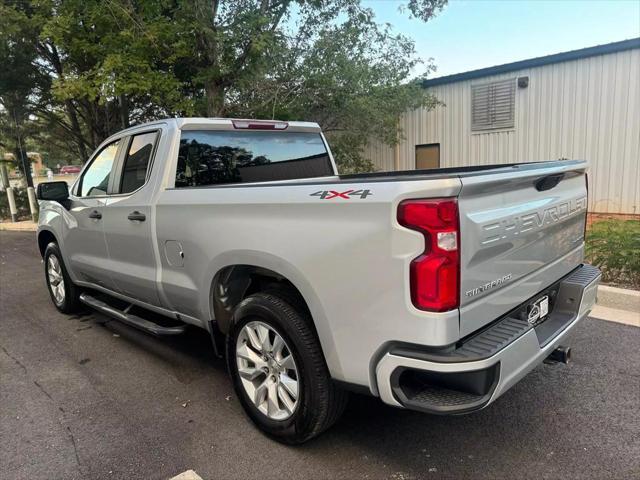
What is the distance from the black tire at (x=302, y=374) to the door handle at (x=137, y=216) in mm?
1335

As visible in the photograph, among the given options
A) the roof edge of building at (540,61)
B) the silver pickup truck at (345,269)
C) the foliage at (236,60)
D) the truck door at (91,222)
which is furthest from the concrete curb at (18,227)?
the silver pickup truck at (345,269)

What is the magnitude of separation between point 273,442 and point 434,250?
5.32 ft

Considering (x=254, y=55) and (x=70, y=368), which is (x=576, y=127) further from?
(x=70, y=368)

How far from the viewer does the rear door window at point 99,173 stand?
442cm

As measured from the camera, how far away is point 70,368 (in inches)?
160

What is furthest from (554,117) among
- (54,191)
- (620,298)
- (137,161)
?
(54,191)

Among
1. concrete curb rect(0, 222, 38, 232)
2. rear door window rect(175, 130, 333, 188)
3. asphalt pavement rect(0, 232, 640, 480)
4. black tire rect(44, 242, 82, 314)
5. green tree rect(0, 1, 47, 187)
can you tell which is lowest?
concrete curb rect(0, 222, 38, 232)

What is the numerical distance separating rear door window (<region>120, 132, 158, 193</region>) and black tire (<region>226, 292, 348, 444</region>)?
168 cm

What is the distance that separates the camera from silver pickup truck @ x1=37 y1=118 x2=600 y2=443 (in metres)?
2.08

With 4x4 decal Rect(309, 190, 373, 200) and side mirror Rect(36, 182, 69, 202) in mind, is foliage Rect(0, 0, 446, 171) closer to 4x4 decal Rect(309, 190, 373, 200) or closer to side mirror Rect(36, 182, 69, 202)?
side mirror Rect(36, 182, 69, 202)

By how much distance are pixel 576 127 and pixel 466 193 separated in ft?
34.0

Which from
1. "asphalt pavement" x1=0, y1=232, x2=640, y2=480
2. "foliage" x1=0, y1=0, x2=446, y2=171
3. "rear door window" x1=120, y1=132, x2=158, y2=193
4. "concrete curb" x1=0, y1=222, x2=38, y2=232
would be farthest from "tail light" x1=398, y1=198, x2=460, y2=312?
"concrete curb" x1=0, y1=222, x2=38, y2=232

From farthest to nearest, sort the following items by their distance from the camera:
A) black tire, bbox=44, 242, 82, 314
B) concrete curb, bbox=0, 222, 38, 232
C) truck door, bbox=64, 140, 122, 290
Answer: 1. concrete curb, bbox=0, 222, 38, 232
2. black tire, bbox=44, 242, 82, 314
3. truck door, bbox=64, 140, 122, 290

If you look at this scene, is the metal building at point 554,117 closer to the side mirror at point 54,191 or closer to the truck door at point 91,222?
the truck door at point 91,222
